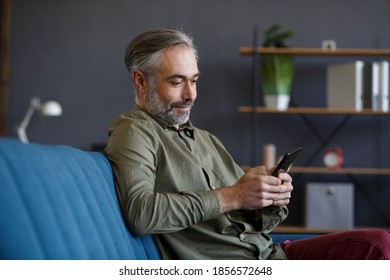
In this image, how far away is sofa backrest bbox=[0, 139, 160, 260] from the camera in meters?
1.20

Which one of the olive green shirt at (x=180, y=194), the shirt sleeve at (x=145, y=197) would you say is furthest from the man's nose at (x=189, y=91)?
the shirt sleeve at (x=145, y=197)

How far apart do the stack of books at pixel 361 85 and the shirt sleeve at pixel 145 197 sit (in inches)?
129

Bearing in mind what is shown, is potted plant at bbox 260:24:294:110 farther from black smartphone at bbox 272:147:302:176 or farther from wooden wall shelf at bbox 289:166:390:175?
black smartphone at bbox 272:147:302:176

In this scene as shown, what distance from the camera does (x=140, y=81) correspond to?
6.83 feet

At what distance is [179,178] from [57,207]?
60 centimetres

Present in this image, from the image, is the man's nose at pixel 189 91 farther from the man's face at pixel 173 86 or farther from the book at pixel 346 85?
the book at pixel 346 85

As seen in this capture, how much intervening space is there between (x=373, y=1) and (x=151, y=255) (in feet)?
12.8

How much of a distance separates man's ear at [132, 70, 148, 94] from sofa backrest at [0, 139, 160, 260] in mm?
436

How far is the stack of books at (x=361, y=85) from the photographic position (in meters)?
4.81

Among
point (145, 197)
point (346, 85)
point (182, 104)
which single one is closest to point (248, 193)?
point (145, 197)

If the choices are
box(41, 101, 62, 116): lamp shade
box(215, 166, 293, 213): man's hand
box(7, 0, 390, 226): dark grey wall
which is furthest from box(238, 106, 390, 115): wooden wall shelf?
box(215, 166, 293, 213): man's hand

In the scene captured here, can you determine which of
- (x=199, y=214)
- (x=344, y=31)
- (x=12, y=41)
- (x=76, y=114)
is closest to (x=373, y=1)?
(x=344, y=31)

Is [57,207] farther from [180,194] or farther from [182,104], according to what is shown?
[182,104]

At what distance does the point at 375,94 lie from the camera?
15.9 feet
